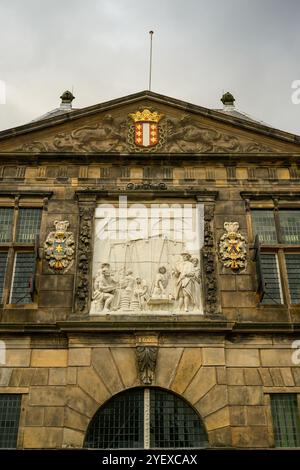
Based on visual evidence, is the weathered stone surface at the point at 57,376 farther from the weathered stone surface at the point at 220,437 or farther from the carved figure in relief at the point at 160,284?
the weathered stone surface at the point at 220,437

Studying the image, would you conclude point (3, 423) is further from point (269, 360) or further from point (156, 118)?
point (156, 118)

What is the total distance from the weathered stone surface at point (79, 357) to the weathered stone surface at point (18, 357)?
1.01 metres

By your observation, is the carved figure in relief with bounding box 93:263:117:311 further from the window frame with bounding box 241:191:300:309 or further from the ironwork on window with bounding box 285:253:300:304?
the ironwork on window with bounding box 285:253:300:304

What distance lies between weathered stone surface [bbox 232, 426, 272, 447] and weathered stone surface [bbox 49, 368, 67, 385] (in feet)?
13.0

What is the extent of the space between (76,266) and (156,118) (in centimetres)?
527

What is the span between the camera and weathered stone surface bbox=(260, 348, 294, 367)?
12.1 metres

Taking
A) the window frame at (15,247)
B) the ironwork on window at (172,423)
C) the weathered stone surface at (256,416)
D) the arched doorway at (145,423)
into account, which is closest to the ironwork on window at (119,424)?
the arched doorway at (145,423)

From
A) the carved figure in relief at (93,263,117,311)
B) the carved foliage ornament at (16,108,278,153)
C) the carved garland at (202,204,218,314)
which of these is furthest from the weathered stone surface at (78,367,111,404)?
the carved foliage ornament at (16,108,278,153)

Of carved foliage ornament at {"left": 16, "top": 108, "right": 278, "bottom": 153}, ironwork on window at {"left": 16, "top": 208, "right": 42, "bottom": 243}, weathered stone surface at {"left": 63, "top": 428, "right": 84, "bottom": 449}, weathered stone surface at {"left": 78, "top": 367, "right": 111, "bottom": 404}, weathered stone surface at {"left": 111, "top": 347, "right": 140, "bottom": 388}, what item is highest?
carved foliage ornament at {"left": 16, "top": 108, "right": 278, "bottom": 153}

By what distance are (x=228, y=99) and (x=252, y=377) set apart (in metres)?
10.9

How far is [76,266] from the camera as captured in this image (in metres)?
13.2

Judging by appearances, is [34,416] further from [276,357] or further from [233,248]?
[233,248]

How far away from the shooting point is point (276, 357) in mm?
12195
